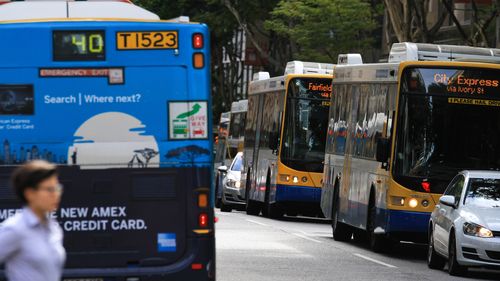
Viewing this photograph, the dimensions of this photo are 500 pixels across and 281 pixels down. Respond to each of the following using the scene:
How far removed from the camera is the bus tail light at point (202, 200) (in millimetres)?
12086

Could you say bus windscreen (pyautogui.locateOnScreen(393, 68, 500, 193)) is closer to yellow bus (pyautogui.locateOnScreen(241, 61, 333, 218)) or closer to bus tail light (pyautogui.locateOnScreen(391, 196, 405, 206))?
bus tail light (pyautogui.locateOnScreen(391, 196, 405, 206))

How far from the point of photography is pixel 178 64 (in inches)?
479

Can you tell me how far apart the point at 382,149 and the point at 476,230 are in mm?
3565

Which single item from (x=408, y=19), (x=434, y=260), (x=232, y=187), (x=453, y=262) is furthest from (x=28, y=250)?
(x=232, y=187)

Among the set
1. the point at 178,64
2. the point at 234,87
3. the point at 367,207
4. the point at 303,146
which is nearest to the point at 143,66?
the point at 178,64

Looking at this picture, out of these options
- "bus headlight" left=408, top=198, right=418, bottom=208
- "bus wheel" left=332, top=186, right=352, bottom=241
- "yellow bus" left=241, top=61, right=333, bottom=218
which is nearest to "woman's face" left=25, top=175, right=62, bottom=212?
"bus headlight" left=408, top=198, right=418, bottom=208

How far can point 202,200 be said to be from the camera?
12094mm

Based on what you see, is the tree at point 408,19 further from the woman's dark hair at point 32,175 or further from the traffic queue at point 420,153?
the woman's dark hair at point 32,175

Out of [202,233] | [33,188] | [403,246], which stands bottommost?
[403,246]

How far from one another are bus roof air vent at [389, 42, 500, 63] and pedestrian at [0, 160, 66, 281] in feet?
49.5

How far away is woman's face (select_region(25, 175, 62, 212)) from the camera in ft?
23.2

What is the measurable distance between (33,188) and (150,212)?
5.02 m

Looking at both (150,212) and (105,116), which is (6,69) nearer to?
(105,116)

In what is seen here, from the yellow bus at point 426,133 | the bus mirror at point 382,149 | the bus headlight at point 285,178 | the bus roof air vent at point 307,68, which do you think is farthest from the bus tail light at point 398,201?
the bus roof air vent at point 307,68
